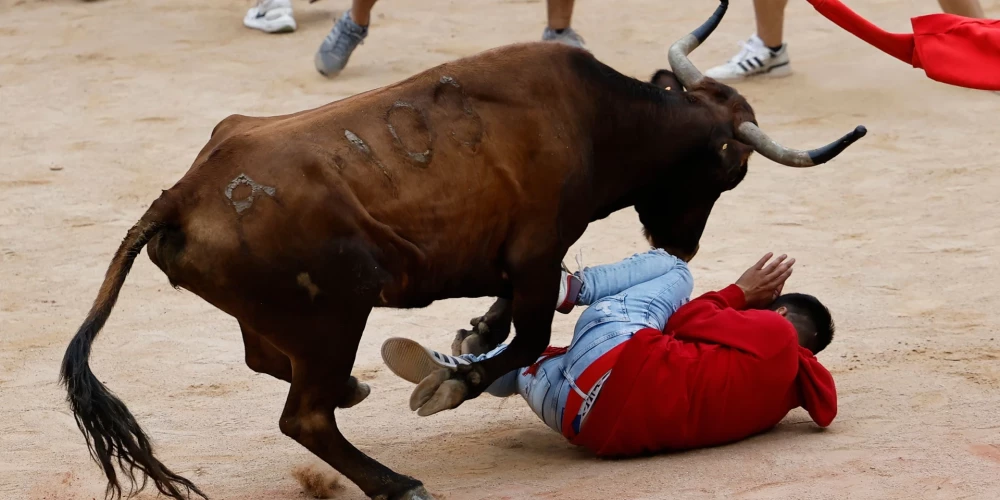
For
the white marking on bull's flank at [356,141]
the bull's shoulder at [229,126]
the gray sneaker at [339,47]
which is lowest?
the gray sneaker at [339,47]

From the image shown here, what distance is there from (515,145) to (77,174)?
4.65 meters

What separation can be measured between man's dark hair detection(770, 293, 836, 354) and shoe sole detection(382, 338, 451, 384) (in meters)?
1.42

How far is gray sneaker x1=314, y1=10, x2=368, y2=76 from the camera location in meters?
9.91

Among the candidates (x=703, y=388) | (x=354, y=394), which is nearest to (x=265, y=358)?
(x=354, y=394)

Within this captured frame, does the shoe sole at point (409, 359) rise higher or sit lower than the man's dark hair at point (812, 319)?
lower

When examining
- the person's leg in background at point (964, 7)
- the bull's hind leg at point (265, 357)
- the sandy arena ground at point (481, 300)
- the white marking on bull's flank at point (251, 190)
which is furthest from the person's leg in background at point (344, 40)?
the white marking on bull's flank at point (251, 190)

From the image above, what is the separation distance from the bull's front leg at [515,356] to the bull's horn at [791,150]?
1.03 meters

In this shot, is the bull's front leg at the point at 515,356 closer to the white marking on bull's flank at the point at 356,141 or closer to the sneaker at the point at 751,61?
the white marking on bull's flank at the point at 356,141

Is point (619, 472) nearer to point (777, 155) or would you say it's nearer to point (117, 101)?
point (777, 155)

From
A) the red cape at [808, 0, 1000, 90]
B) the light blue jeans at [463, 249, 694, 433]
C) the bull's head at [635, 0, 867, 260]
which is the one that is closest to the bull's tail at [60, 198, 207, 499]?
the light blue jeans at [463, 249, 694, 433]

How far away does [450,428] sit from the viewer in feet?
16.7

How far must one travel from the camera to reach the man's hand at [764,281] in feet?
16.4

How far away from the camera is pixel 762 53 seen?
9.84 metres

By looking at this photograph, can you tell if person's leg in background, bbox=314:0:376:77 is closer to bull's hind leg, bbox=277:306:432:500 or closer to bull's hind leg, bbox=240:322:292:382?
bull's hind leg, bbox=240:322:292:382
